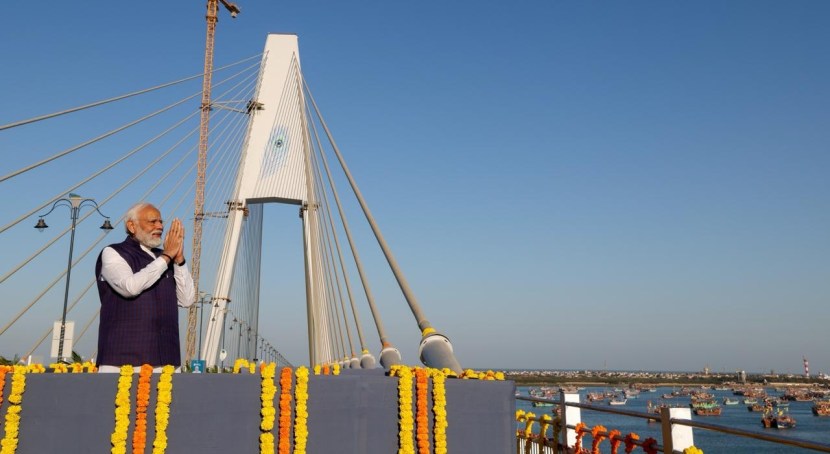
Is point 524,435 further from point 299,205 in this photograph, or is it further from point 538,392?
point 538,392

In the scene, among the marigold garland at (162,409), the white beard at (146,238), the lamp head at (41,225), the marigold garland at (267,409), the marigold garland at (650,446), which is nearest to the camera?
the marigold garland at (162,409)

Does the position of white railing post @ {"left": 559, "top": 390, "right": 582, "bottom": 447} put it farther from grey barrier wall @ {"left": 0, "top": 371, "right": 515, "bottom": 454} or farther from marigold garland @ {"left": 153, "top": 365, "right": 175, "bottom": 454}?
marigold garland @ {"left": 153, "top": 365, "right": 175, "bottom": 454}

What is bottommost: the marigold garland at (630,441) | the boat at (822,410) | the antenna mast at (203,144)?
the boat at (822,410)

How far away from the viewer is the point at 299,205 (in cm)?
2438

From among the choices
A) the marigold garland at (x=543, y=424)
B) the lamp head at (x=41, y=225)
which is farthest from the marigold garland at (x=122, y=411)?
the lamp head at (x=41, y=225)

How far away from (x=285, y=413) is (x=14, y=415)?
177cm

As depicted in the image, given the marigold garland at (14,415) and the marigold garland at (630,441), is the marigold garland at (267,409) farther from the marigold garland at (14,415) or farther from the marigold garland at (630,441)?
the marigold garland at (630,441)

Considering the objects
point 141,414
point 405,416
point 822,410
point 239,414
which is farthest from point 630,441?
point 822,410

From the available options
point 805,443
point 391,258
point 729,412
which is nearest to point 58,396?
point 805,443

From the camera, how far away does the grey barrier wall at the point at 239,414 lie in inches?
161

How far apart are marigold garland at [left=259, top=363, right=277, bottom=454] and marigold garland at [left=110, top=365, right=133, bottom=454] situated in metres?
0.87

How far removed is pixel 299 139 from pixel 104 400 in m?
20.1

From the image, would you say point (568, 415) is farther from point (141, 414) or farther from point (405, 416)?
point (141, 414)

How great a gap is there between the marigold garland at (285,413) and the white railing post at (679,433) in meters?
3.18
